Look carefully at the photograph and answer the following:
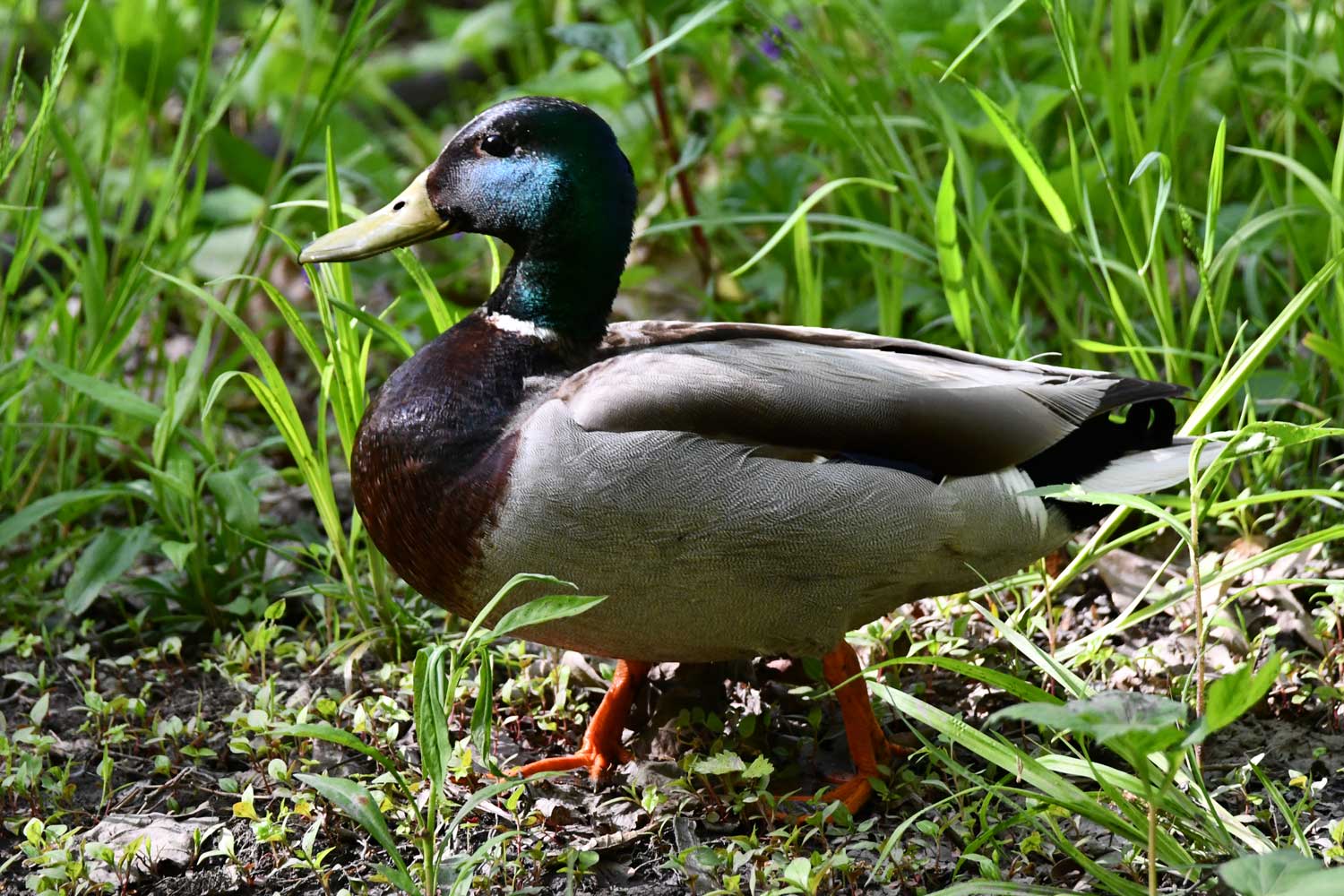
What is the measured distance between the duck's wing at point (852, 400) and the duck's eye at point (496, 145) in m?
0.43

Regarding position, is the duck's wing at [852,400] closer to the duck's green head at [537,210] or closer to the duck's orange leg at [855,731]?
the duck's green head at [537,210]

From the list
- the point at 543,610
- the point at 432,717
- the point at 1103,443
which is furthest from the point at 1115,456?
the point at 432,717

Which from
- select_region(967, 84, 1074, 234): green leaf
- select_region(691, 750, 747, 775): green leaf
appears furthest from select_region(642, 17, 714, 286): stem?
select_region(691, 750, 747, 775): green leaf

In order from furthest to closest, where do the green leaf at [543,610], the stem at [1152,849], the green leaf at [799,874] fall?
the green leaf at [799,874], the green leaf at [543,610], the stem at [1152,849]

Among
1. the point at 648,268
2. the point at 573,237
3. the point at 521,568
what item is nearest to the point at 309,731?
the point at 521,568

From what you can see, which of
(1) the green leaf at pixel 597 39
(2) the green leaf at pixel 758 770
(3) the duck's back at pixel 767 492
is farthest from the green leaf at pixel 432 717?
(1) the green leaf at pixel 597 39

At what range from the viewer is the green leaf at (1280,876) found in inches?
64.9

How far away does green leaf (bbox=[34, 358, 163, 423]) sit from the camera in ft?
10.1

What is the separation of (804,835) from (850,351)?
855mm

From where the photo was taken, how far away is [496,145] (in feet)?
8.79

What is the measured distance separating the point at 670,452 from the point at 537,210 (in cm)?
58

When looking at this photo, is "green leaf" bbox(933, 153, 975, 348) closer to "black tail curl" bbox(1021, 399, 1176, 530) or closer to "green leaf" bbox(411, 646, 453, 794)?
"black tail curl" bbox(1021, 399, 1176, 530)

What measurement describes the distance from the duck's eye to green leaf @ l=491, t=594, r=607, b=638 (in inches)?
39.0

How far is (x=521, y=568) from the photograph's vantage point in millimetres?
2391
